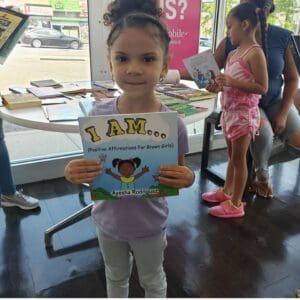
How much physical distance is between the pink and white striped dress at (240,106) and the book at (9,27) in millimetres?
1127

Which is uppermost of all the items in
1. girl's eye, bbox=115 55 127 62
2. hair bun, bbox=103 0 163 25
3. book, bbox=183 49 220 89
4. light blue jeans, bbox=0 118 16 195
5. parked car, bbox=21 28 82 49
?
hair bun, bbox=103 0 163 25

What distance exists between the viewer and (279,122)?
219 centimetres

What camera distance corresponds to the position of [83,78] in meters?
2.53

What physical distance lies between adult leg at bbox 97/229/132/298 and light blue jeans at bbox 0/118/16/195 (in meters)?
1.24

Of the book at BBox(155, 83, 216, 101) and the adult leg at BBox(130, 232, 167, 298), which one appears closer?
the adult leg at BBox(130, 232, 167, 298)

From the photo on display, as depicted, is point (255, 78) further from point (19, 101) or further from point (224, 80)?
point (19, 101)

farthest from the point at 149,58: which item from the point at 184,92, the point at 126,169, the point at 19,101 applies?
the point at 184,92

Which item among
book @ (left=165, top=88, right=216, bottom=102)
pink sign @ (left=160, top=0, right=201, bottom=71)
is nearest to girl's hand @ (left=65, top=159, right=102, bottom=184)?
book @ (left=165, top=88, right=216, bottom=102)

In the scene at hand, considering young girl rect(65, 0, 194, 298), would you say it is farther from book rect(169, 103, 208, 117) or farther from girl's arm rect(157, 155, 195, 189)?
book rect(169, 103, 208, 117)

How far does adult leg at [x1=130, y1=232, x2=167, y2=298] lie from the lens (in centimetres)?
100

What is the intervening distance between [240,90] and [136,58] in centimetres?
110

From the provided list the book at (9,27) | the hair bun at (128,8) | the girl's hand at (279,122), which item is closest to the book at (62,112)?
the book at (9,27)

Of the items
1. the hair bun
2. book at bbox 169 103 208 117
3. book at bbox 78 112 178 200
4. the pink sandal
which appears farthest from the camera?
the pink sandal

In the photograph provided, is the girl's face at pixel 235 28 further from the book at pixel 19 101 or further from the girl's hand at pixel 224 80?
the book at pixel 19 101
